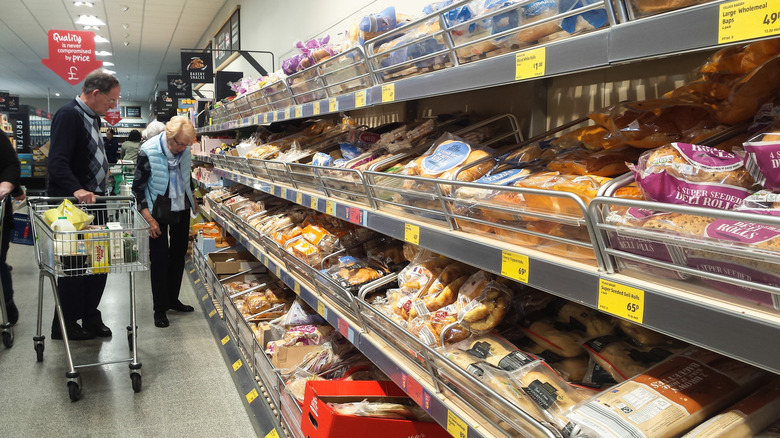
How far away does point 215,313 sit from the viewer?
414 cm

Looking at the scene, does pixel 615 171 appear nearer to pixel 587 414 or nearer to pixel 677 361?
pixel 677 361

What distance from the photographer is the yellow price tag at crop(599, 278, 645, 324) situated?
821 mm

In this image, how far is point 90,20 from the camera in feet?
31.0

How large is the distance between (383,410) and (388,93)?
976mm

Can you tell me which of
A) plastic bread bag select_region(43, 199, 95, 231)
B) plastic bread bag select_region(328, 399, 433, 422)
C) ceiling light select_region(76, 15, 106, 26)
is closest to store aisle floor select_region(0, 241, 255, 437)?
plastic bread bag select_region(43, 199, 95, 231)

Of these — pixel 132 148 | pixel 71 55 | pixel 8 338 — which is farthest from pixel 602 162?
pixel 132 148

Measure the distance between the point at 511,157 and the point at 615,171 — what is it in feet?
1.10

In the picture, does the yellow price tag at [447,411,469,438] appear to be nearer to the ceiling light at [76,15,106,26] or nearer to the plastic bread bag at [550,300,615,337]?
the plastic bread bag at [550,300,615,337]

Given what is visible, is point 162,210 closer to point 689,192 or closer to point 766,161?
point 689,192

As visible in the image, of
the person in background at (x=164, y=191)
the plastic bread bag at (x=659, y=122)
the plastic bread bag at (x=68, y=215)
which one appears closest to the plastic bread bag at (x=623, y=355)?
the plastic bread bag at (x=659, y=122)

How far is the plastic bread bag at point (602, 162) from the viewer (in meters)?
1.21

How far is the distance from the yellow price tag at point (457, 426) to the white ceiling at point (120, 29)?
834 centimetres

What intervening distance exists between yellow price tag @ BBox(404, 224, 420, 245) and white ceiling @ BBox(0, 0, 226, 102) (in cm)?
791

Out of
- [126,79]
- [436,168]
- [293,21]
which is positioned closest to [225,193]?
[293,21]
